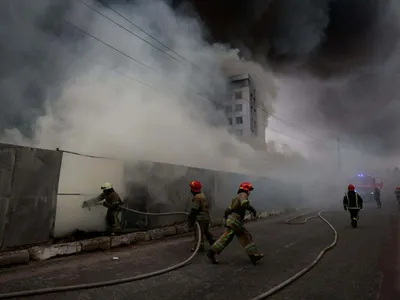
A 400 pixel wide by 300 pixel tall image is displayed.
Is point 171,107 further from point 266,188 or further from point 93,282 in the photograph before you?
point 93,282

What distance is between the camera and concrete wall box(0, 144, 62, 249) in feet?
16.4

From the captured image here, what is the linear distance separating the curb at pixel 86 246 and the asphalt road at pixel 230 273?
22cm

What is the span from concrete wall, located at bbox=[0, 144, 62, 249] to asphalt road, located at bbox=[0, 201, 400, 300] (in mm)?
617

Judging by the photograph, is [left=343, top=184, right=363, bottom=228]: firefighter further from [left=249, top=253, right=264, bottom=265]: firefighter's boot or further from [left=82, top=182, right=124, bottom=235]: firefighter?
[left=82, top=182, right=124, bottom=235]: firefighter

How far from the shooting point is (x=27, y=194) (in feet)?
17.6

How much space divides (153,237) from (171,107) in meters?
9.43

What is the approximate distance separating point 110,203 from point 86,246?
105 centimetres

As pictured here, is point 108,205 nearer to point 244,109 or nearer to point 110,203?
point 110,203

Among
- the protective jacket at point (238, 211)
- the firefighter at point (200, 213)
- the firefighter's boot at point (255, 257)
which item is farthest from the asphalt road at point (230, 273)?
the protective jacket at point (238, 211)

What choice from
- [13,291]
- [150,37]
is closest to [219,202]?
[13,291]

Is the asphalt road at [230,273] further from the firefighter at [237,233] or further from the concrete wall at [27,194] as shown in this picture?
the concrete wall at [27,194]

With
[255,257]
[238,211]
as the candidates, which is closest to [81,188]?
[238,211]

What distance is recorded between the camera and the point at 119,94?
14312 millimetres

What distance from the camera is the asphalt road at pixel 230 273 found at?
142 inches
